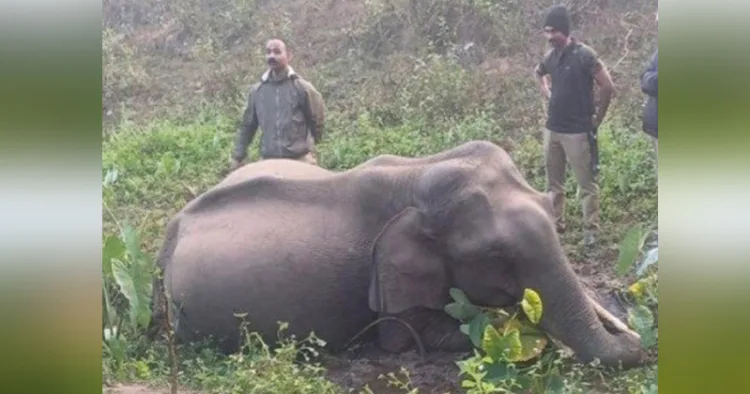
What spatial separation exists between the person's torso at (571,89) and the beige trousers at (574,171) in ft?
0.09

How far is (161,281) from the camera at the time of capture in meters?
3.20

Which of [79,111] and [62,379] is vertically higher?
[79,111]

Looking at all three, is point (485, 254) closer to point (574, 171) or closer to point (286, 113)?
point (574, 171)

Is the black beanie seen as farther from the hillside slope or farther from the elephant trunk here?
the elephant trunk

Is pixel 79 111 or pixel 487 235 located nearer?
pixel 487 235

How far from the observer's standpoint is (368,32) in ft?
10.2

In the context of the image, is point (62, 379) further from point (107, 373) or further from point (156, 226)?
point (156, 226)

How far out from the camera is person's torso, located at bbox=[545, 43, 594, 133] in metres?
2.93

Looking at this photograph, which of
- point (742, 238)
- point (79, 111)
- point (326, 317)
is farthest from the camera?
point (79, 111)

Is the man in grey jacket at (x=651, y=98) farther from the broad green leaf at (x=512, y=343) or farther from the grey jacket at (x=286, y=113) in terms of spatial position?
the grey jacket at (x=286, y=113)

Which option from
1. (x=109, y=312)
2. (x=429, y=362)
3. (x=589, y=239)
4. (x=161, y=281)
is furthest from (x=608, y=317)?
(x=109, y=312)

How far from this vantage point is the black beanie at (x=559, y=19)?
2.92 m

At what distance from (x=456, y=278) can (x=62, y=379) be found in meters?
1.31

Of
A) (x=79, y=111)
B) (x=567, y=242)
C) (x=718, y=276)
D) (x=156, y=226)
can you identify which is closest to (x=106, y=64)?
(x=79, y=111)
